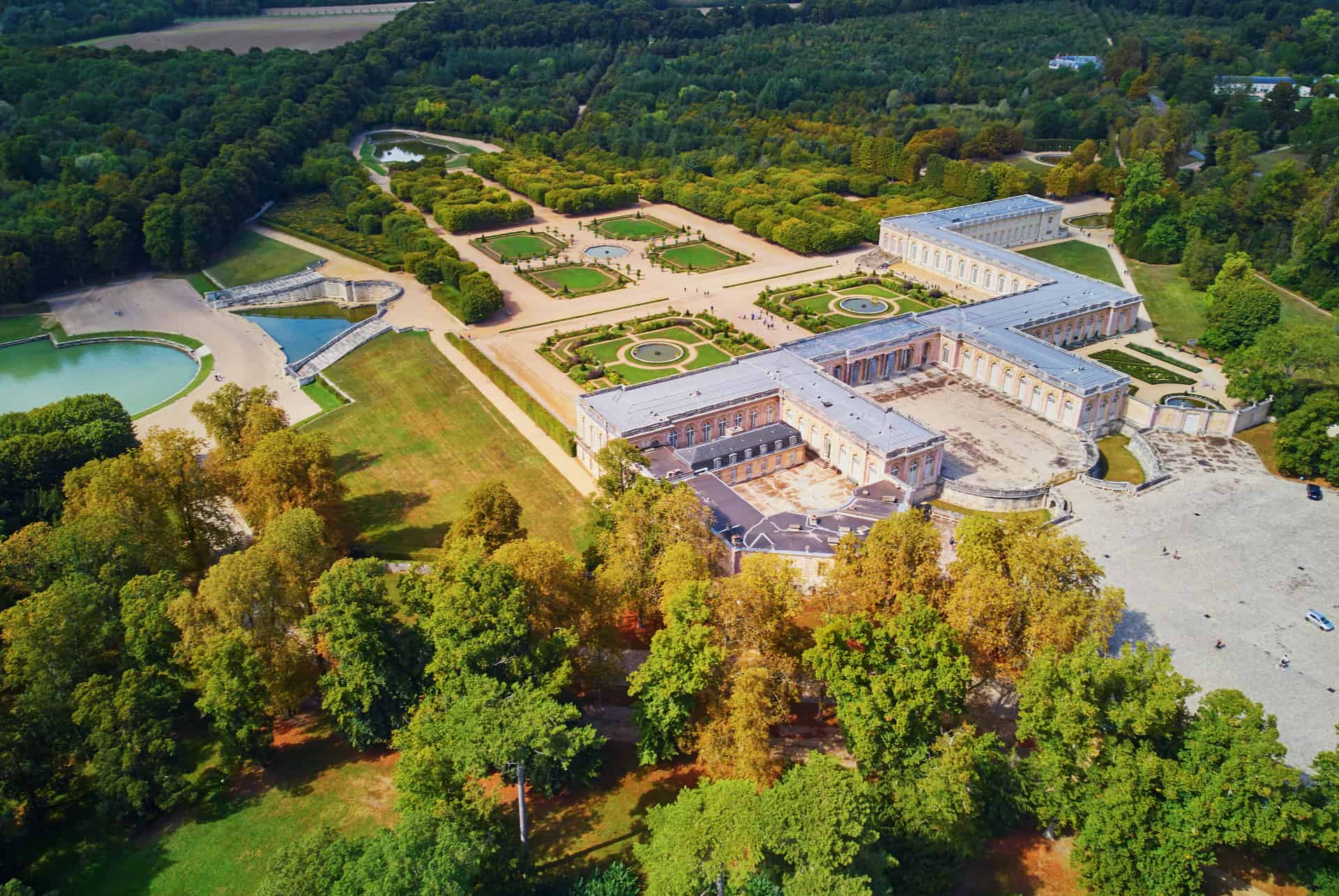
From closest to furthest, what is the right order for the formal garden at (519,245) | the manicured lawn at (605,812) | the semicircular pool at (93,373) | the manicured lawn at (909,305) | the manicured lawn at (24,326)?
the manicured lawn at (605,812) < the semicircular pool at (93,373) < the manicured lawn at (24,326) < the manicured lawn at (909,305) < the formal garden at (519,245)

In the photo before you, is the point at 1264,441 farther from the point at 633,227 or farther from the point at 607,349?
the point at 633,227

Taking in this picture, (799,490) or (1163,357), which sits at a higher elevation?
(799,490)

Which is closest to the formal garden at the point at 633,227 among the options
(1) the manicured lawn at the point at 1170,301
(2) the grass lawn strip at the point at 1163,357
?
(1) the manicured lawn at the point at 1170,301

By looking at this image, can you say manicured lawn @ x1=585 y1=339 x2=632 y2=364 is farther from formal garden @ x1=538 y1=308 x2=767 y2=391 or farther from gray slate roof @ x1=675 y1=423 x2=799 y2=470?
gray slate roof @ x1=675 y1=423 x2=799 y2=470

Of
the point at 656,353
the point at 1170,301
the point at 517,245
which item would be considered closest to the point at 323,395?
the point at 656,353

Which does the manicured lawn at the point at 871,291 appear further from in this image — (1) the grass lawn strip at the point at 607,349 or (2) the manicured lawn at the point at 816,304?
(1) the grass lawn strip at the point at 607,349
